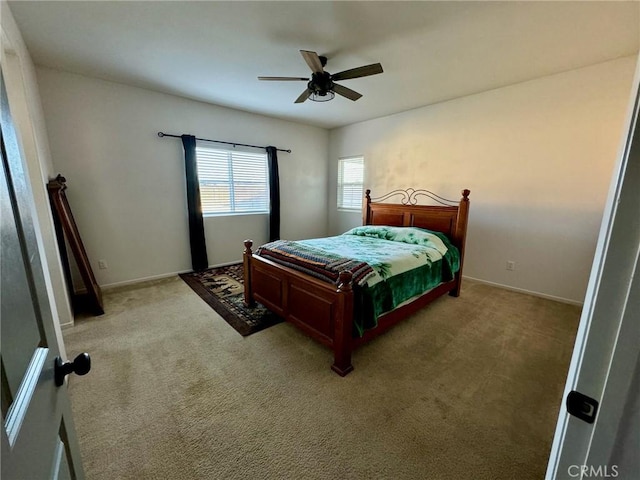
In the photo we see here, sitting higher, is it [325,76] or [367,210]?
[325,76]

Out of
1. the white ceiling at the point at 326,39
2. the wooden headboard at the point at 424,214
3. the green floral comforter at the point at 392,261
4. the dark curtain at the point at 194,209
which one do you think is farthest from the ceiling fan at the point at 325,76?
A: the dark curtain at the point at 194,209

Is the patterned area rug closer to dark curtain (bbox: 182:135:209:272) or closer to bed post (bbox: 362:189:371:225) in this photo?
dark curtain (bbox: 182:135:209:272)

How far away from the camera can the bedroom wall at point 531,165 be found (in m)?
2.69

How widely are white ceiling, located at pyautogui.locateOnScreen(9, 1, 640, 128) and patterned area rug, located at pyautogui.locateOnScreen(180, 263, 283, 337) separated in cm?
252

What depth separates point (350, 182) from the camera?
5254 millimetres

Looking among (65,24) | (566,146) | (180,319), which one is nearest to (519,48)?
(566,146)

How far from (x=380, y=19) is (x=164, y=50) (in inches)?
77.1

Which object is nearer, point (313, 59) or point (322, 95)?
point (313, 59)

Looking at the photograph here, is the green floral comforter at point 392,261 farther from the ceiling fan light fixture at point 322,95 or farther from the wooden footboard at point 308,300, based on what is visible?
the ceiling fan light fixture at point 322,95

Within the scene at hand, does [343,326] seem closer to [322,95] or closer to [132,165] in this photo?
[322,95]

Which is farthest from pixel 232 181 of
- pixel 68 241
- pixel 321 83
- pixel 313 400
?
pixel 313 400

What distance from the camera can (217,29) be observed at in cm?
211

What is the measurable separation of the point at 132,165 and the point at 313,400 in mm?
3579

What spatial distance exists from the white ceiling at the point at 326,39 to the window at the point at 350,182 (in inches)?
75.1
